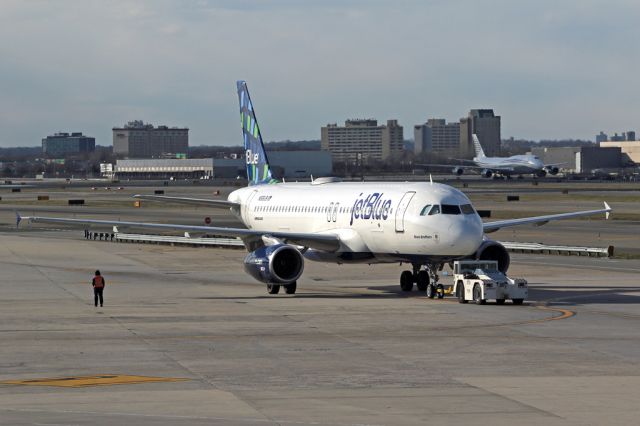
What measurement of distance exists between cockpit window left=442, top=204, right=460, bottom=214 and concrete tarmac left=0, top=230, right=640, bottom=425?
12.3 feet

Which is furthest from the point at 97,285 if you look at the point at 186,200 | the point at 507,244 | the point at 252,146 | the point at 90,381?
the point at 507,244

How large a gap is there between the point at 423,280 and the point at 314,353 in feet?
65.5

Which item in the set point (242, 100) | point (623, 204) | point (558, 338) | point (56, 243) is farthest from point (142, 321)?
point (623, 204)

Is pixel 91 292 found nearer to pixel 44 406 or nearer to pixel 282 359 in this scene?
pixel 282 359

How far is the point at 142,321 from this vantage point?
Result: 142 ft

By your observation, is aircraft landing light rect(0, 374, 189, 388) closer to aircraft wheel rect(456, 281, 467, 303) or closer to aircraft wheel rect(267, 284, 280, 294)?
aircraft wheel rect(456, 281, 467, 303)

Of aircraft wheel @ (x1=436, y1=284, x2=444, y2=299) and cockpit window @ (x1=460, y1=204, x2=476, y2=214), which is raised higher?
cockpit window @ (x1=460, y1=204, x2=476, y2=214)

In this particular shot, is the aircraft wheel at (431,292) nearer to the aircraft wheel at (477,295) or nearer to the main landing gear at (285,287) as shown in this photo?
the aircraft wheel at (477,295)

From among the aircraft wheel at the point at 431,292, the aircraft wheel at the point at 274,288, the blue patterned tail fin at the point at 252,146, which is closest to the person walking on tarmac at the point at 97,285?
the aircraft wheel at the point at 274,288

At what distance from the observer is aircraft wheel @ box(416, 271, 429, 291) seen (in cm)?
5441

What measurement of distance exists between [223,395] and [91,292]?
92.7 ft

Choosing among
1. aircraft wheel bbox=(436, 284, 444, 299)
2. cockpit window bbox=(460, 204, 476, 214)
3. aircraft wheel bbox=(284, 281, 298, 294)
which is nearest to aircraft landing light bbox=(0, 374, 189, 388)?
aircraft wheel bbox=(436, 284, 444, 299)

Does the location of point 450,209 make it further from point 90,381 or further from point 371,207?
point 90,381

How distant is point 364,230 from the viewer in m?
53.2
